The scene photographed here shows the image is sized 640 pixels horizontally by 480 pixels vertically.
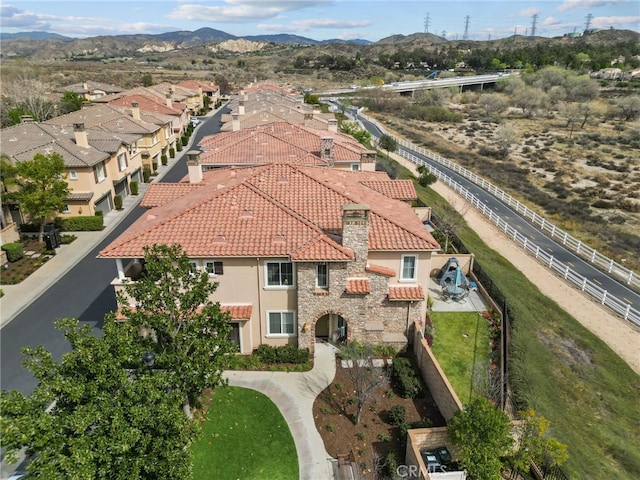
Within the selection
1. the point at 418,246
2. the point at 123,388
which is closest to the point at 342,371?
the point at 418,246

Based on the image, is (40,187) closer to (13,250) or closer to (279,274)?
(13,250)

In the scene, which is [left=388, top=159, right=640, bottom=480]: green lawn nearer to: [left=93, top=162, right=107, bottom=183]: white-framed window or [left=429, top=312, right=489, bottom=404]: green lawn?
[left=429, top=312, right=489, bottom=404]: green lawn

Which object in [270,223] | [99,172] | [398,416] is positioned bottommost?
[398,416]

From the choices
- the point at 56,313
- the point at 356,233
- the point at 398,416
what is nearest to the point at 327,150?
the point at 356,233

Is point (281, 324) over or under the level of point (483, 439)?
over

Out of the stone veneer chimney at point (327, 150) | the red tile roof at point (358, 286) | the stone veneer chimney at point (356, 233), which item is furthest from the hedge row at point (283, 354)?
the stone veneer chimney at point (327, 150)

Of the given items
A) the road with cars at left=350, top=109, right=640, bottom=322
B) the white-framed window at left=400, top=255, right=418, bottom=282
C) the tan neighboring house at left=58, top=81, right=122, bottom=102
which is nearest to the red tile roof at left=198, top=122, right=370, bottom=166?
the white-framed window at left=400, top=255, right=418, bottom=282

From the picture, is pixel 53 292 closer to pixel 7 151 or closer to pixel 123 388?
pixel 7 151

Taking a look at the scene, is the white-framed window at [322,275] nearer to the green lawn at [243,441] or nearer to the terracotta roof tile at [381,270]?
the terracotta roof tile at [381,270]
